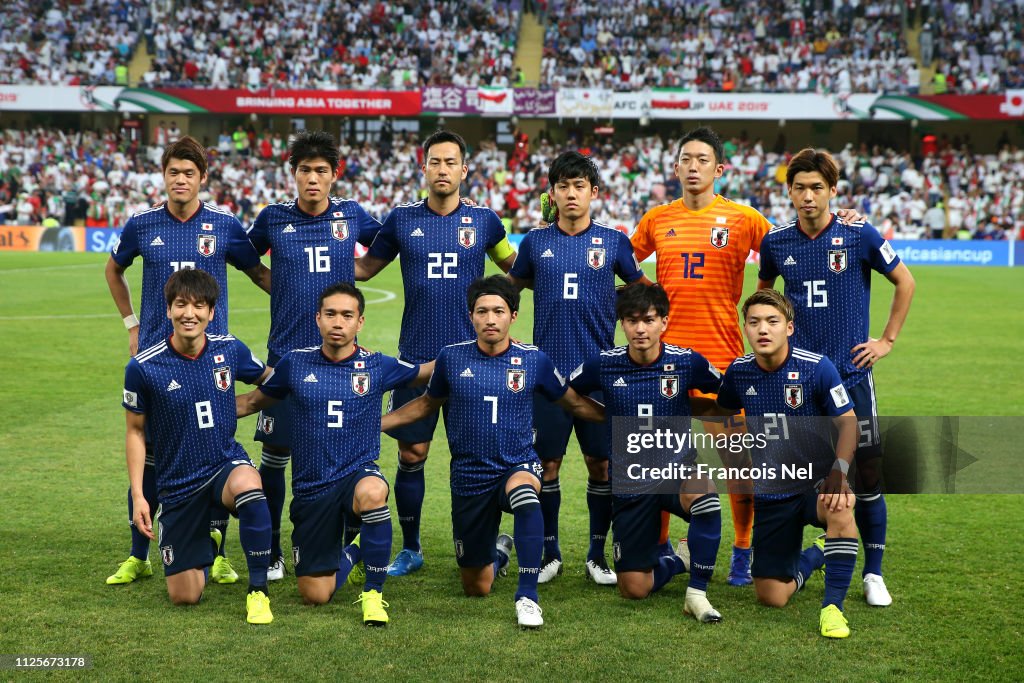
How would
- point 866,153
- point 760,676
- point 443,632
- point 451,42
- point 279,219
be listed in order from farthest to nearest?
1. point 451,42
2. point 866,153
3. point 279,219
4. point 443,632
5. point 760,676

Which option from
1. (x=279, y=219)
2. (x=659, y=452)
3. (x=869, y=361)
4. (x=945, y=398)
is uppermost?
(x=279, y=219)

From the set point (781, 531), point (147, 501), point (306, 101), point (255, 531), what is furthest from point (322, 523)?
point (306, 101)

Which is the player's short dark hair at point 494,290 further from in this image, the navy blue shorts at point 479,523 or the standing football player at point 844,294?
the standing football player at point 844,294

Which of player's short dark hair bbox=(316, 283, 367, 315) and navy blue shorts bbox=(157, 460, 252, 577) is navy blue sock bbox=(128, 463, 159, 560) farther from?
player's short dark hair bbox=(316, 283, 367, 315)

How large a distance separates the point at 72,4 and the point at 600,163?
21.3 metres

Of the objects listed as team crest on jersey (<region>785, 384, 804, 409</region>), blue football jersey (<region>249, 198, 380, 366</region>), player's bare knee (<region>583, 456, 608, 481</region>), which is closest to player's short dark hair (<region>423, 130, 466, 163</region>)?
blue football jersey (<region>249, 198, 380, 366</region>)

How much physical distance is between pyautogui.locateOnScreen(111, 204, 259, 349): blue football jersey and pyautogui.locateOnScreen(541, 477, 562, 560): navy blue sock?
6.38ft

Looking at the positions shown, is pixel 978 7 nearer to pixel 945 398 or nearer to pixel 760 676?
pixel 945 398

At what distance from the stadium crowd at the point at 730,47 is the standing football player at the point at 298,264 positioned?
1286 inches

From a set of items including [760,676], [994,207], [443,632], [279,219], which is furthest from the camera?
[994,207]

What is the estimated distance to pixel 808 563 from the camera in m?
5.60

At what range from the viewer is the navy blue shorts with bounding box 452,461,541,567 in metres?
5.39

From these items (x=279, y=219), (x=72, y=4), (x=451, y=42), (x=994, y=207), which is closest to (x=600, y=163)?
(x=451, y=42)

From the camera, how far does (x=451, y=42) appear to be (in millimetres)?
40094
